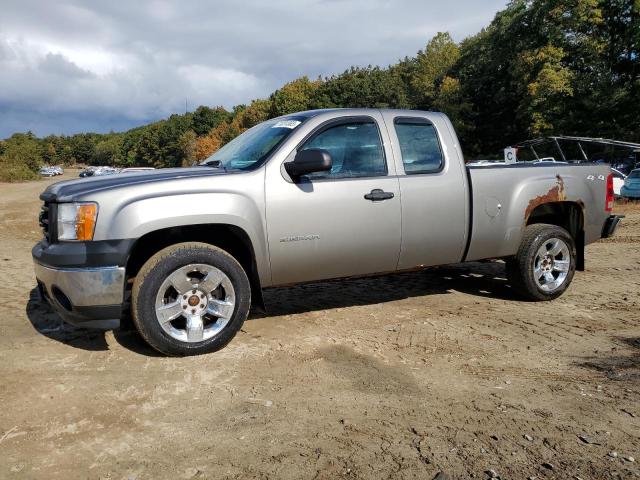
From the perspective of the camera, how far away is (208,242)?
4312 mm

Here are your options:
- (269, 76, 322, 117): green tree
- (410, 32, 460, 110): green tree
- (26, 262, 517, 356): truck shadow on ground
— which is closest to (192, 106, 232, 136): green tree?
(269, 76, 322, 117): green tree

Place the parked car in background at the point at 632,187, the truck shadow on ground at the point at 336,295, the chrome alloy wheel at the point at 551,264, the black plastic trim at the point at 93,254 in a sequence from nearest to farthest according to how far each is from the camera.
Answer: the black plastic trim at the point at 93,254 → the truck shadow on ground at the point at 336,295 → the chrome alloy wheel at the point at 551,264 → the parked car in background at the point at 632,187

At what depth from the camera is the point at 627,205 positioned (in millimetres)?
15391

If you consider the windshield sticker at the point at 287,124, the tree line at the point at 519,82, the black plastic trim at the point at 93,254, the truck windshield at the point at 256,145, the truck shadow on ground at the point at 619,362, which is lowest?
the truck shadow on ground at the point at 619,362

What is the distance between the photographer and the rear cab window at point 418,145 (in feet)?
15.5

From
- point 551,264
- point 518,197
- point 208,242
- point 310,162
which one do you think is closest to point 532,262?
point 551,264

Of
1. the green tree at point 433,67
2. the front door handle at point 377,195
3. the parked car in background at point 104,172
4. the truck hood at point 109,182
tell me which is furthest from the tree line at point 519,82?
the truck hood at point 109,182

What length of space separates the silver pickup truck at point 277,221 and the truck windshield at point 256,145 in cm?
2

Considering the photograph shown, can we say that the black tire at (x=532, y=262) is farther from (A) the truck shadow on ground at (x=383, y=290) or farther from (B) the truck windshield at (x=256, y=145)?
(B) the truck windshield at (x=256, y=145)

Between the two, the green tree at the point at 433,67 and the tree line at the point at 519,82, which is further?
the green tree at the point at 433,67

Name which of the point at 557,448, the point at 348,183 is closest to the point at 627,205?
the point at 348,183

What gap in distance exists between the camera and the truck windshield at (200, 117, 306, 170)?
4.38 meters

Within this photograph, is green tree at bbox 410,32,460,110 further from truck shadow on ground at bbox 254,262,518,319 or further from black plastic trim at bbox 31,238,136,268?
black plastic trim at bbox 31,238,136,268

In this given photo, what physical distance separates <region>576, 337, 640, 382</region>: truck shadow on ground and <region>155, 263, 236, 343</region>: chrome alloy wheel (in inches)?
106
